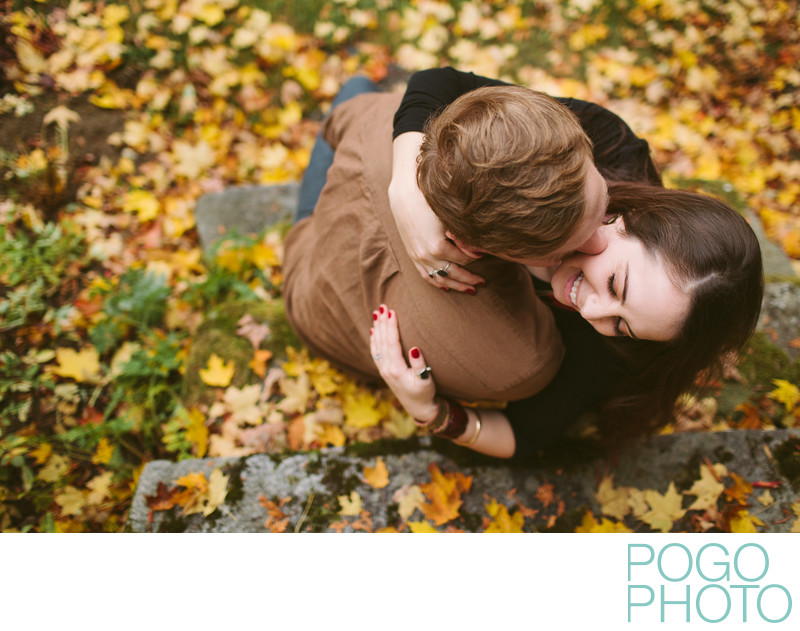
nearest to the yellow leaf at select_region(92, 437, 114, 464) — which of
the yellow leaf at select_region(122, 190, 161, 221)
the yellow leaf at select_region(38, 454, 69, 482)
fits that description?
the yellow leaf at select_region(38, 454, 69, 482)

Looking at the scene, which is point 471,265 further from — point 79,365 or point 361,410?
point 79,365

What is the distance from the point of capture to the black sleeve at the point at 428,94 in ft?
6.57

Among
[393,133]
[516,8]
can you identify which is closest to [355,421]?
[393,133]

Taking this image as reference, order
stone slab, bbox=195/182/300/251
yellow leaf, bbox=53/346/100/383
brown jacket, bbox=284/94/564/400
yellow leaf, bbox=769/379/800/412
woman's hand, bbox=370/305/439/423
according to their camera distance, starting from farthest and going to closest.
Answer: stone slab, bbox=195/182/300/251, yellow leaf, bbox=53/346/100/383, yellow leaf, bbox=769/379/800/412, woman's hand, bbox=370/305/439/423, brown jacket, bbox=284/94/564/400

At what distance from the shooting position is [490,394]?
76.9 inches

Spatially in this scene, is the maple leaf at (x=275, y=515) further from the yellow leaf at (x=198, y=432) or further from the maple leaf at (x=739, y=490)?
the maple leaf at (x=739, y=490)

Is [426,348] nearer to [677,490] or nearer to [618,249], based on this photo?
[618,249]

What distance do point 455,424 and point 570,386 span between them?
48cm

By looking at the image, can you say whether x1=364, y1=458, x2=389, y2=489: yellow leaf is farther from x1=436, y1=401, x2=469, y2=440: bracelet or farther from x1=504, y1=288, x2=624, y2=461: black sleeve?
x1=504, y1=288, x2=624, y2=461: black sleeve

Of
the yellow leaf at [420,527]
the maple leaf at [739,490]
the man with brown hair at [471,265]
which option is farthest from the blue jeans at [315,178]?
the maple leaf at [739,490]

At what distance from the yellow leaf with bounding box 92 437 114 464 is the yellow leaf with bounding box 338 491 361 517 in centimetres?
138

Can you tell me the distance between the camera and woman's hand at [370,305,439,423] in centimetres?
193

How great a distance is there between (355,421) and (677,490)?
148 centimetres

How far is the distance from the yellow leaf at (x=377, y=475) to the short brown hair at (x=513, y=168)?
1205 millimetres
